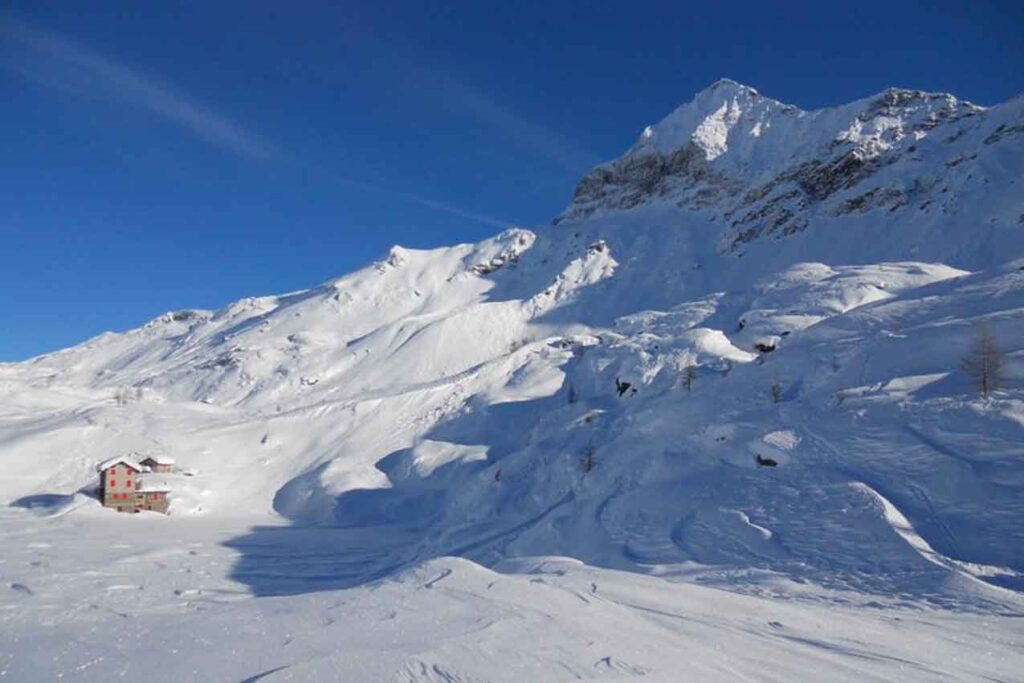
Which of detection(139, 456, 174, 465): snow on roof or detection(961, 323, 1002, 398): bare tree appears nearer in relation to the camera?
detection(961, 323, 1002, 398): bare tree

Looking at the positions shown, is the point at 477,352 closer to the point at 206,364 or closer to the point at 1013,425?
the point at 206,364

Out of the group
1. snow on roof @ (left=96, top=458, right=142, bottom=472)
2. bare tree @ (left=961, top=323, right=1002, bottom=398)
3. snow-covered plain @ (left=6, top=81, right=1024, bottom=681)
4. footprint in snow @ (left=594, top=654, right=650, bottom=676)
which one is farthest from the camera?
snow on roof @ (left=96, top=458, right=142, bottom=472)

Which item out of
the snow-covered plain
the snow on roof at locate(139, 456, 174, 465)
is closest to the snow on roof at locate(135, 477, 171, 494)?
the snow-covered plain

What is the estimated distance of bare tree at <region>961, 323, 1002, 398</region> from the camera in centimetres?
2197

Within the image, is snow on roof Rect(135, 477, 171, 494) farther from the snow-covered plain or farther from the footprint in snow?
the footprint in snow

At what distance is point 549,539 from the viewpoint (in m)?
25.0

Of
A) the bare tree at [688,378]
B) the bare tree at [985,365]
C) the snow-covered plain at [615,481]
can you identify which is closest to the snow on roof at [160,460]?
the snow-covered plain at [615,481]

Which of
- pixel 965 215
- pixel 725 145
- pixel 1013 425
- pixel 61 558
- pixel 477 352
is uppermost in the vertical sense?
pixel 725 145

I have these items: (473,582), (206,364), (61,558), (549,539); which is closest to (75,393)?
(206,364)

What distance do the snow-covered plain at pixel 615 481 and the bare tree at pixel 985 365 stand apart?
55 centimetres

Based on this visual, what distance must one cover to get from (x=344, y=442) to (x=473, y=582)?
44.3m

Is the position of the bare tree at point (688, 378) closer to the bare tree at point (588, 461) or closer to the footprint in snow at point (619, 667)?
the bare tree at point (588, 461)

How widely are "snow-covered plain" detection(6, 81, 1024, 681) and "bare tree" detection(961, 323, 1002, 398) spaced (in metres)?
0.55

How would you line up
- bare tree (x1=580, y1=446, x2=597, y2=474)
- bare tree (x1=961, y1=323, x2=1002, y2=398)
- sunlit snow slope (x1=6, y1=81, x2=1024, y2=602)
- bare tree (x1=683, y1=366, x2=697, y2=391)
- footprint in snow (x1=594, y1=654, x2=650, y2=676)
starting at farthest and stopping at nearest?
bare tree (x1=683, y1=366, x2=697, y2=391) < bare tree (x1=580, y1=446, x2=597, y2=474) < bare tree (x1=961, y1=323, x2=1002, y2=398) < sunlit snow slope (x1=6, y1=81, x2=1024, y2=602) < footprint in snow (x1=594, y1=654, x2=650, y2=676)
